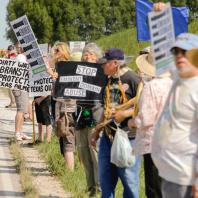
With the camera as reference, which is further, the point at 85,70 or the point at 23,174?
the point at 23,174

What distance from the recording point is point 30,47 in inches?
411

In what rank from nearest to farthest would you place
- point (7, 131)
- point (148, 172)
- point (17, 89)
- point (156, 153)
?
point (156, 153)
point (148, 172)
point (17, 89)
point (7, 131)

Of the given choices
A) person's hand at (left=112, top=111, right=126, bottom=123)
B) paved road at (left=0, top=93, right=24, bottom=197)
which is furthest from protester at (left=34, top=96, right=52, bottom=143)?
person's hand at (left=112, top=111, right=126, bottom=123)

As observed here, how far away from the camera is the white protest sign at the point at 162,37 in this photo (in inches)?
172

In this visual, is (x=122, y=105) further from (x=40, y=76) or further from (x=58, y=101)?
(x=40, y=76)

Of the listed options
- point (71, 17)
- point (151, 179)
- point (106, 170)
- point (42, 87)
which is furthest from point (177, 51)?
point (71, 17)

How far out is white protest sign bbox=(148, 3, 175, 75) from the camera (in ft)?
14.3

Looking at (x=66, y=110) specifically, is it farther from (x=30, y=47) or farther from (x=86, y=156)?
(x=30, y=47)

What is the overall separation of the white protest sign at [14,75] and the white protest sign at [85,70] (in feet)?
15.6

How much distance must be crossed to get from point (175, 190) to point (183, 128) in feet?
1.29

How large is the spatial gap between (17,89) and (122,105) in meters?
6.56

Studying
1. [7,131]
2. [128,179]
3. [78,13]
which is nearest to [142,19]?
[128,179]

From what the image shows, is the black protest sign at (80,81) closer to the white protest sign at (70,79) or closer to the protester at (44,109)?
the white protest sign at (70,79)

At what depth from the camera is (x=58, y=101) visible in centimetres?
816
